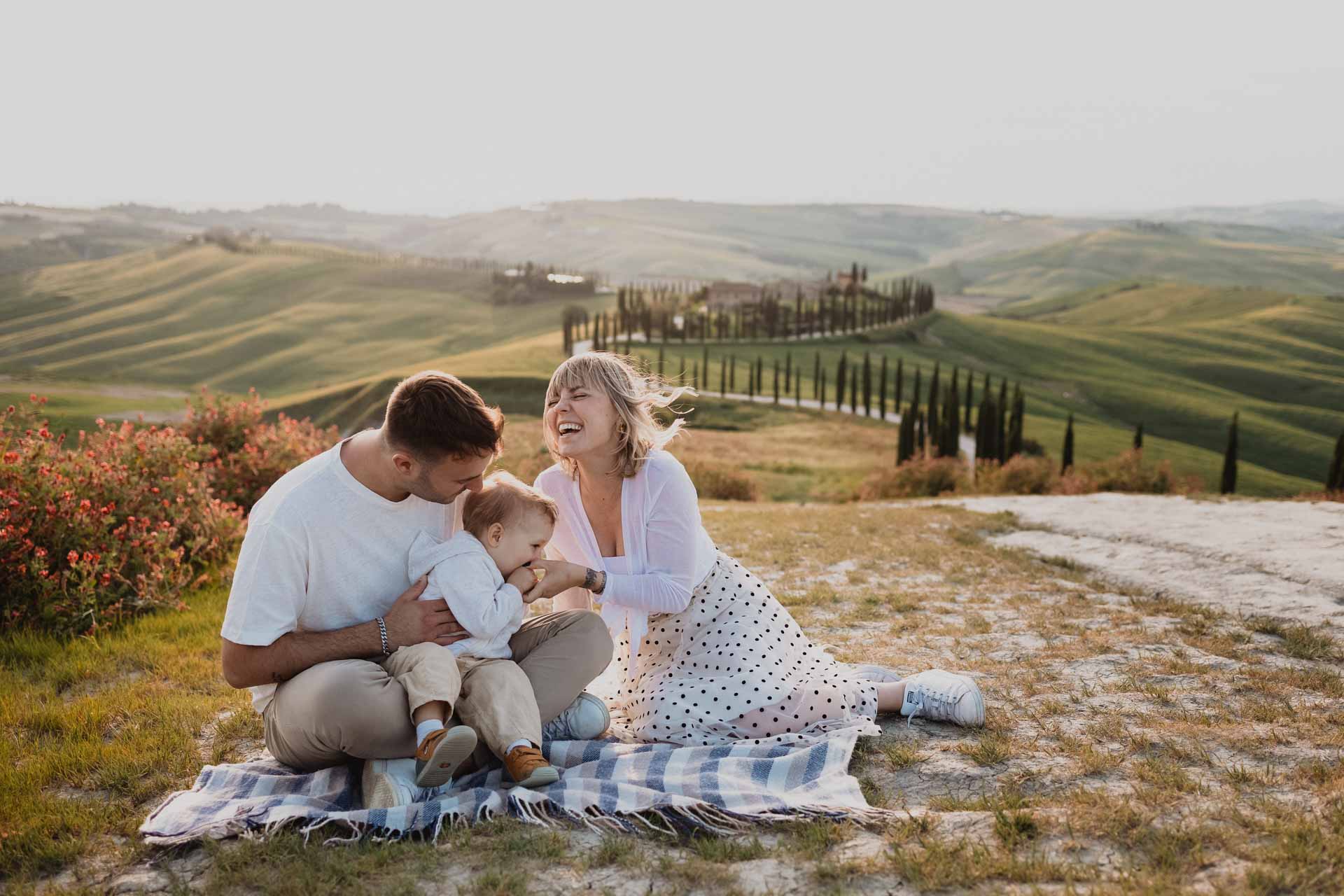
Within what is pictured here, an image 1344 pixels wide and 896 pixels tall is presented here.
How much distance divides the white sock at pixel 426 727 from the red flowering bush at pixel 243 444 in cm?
918

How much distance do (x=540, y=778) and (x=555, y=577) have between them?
1.02m

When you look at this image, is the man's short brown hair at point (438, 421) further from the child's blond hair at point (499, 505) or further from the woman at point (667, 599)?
the woman at point (667, 599)

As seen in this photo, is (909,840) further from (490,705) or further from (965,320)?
(965,320)

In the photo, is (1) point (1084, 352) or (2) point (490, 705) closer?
(2) point (490, 705)

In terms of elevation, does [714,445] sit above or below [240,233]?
below

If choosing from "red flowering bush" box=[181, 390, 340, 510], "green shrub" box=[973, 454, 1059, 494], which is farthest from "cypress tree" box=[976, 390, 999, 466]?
"red flowering bush" box=[181, 390, 340, 510]

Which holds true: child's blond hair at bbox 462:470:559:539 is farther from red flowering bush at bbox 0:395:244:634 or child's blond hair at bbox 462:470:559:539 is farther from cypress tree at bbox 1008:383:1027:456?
cypress tree at bbox 1008:383:1027:456

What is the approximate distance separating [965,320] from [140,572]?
116 meters

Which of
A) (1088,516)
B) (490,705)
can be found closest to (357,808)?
(490,705)

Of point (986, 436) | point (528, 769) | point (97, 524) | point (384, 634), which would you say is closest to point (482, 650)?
point (384, 634)

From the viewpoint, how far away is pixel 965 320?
115562 mm

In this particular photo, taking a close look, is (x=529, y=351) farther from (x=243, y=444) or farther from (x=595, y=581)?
(x=595, y=581)

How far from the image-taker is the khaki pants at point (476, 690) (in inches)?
170

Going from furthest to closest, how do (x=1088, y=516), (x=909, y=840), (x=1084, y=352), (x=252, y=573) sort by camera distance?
(x=1084, y=352) → (x=1088, y=516) → (x=252, y=573) → (x=909, y=840)
